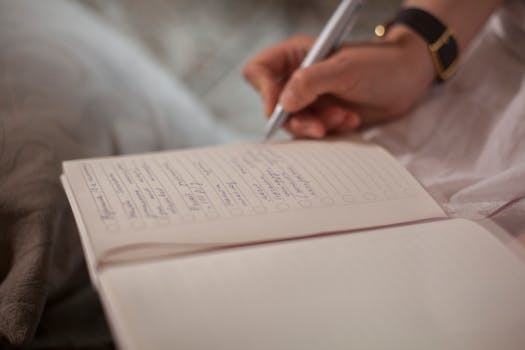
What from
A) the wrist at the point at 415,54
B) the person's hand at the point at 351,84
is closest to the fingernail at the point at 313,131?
the person's hand at the point at 351,84

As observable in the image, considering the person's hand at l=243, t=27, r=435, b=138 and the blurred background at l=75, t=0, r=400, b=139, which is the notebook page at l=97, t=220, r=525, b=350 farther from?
the blurred background at l=75, t=0, r=400, b=139

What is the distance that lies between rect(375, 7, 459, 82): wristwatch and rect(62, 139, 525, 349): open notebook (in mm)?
205

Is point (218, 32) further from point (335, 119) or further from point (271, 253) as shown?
point (271, 253)

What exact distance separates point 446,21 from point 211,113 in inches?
13.1

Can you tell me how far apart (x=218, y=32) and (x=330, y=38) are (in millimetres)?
333

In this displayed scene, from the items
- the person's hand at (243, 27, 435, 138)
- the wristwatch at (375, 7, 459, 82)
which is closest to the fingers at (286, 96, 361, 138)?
the person's hand at (243, 27, 435, 138)

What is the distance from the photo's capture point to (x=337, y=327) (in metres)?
0.33

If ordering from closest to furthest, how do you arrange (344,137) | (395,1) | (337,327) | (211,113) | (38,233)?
(337,327) → (38,233) → (344,137) → (211,113) → (395,1)

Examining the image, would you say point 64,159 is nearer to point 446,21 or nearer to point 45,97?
point 45,97

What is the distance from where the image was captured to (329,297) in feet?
1.15

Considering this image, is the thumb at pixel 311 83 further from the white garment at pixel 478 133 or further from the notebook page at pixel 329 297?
the notebook page at pixel 329 297

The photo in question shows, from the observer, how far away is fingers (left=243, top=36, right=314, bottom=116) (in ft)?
2.10

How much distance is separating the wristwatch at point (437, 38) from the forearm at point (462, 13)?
Answer: 0.01 m

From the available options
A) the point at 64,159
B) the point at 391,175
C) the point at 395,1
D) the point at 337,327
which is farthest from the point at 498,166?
the point at 395,1
